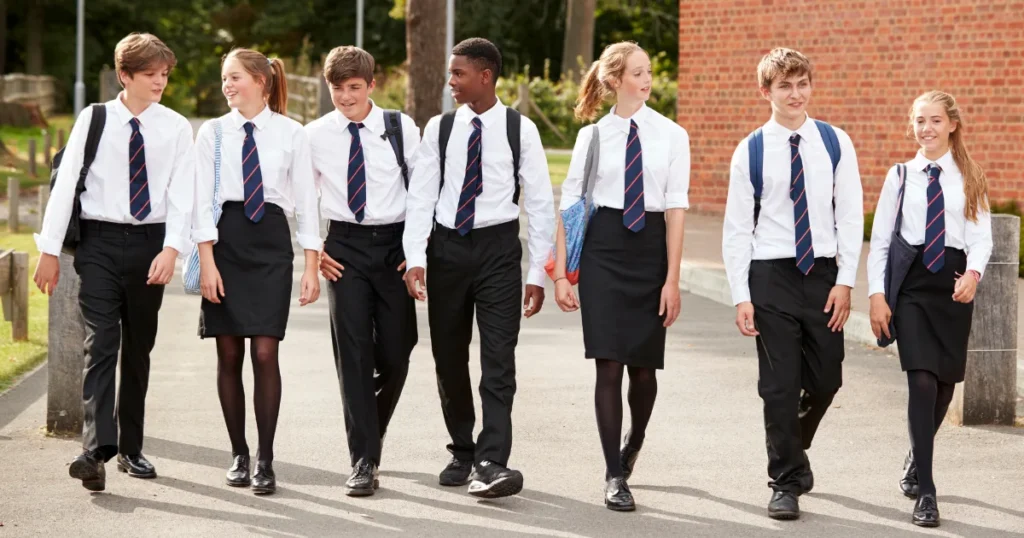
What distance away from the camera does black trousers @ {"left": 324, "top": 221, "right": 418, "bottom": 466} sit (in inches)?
251

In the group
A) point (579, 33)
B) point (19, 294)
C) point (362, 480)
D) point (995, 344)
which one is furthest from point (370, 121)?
point (579, 33)

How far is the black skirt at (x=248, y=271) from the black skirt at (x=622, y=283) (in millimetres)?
1239

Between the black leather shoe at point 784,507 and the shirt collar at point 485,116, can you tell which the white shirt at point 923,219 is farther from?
the shirt collar at point 485,116

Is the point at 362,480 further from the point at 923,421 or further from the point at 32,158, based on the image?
the point at 32,158

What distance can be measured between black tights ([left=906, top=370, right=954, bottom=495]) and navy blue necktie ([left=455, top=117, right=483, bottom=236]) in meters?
1.84

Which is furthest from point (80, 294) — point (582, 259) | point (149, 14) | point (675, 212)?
point (149, 14)

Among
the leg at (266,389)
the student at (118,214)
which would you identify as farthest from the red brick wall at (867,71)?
the student at (118,214)

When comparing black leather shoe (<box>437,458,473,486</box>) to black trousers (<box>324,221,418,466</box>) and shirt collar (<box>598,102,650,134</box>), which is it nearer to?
A: black trousers (<box>324,221,418,466</box>)

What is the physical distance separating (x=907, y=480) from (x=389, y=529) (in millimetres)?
2181

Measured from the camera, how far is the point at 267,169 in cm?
626

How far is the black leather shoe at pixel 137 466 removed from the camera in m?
6.64

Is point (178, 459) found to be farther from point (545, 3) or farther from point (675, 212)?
point (545, 3)

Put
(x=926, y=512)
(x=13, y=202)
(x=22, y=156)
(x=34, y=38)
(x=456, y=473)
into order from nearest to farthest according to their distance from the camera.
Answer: (x=926, y=512) < (x=456, y=473) < (x=13, y=202) < (x=22, y=156) < (x=34, y=38)

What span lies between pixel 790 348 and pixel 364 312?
1.74 metres
